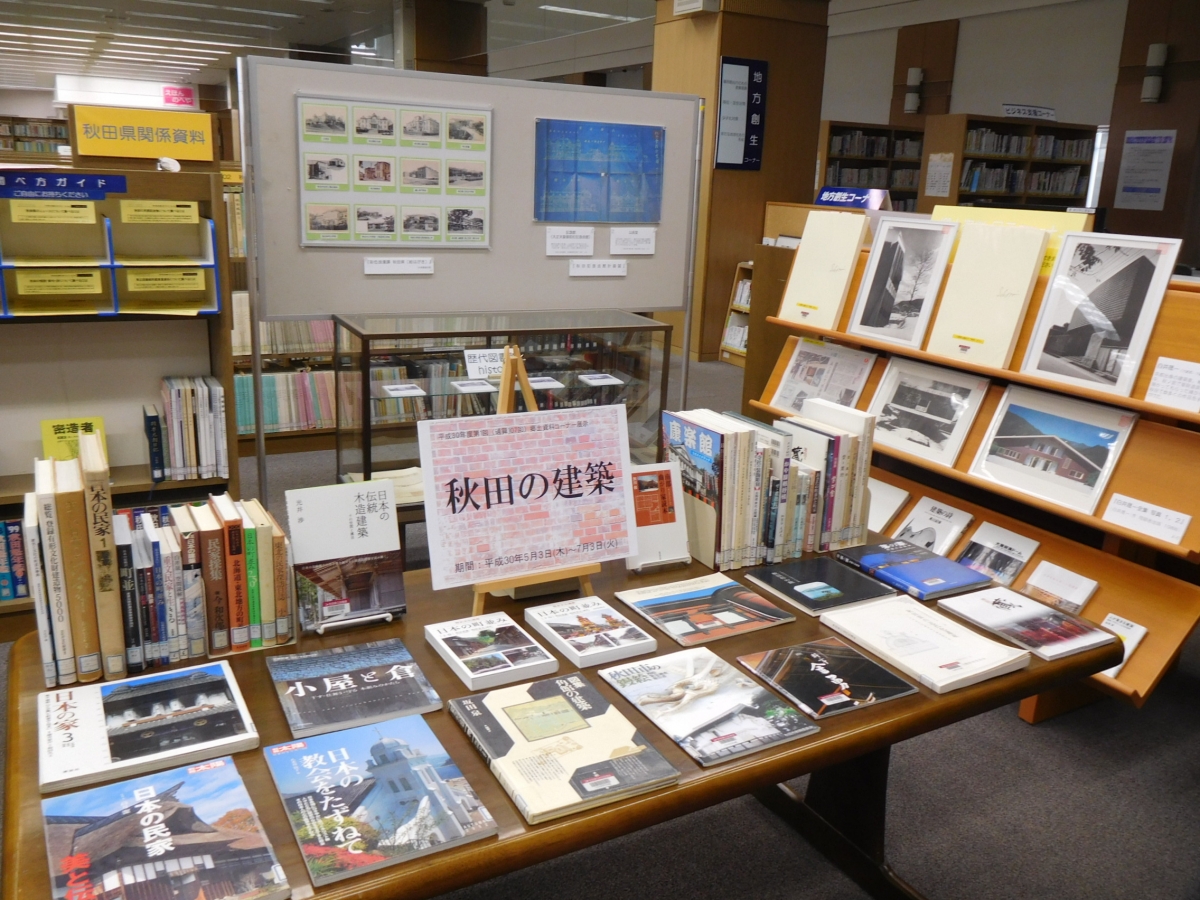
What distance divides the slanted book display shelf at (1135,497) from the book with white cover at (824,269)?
0.22 meters

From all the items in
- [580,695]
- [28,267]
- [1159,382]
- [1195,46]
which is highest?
[1195,46]

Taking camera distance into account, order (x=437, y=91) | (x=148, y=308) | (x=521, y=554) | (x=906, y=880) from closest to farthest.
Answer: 1. (x=521, y=554)
2. (x=906, y=880)
3. (x=148, y=308)
4. (x=437, y=91)

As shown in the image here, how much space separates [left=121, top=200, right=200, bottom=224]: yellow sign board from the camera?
2.61 m

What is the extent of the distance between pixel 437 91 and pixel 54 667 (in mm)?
2232

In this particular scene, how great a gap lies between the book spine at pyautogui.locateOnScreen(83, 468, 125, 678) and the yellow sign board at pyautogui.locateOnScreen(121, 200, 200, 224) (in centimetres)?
161

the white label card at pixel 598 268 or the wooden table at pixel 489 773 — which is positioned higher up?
the white label card at pixel 598 268

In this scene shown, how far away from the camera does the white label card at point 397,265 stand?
9.82 feet

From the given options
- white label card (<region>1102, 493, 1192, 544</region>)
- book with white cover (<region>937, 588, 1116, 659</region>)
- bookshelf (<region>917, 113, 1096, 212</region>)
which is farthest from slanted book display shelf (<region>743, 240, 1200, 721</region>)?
bookshelf (<region>917, 113, 1096, 212</region>)

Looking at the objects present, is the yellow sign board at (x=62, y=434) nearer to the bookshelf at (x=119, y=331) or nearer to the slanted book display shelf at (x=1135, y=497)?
the bookshelf at (x=119, y=331)

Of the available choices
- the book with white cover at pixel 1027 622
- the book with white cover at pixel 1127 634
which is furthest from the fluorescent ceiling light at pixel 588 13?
the book with white cover at pixel 1027 622

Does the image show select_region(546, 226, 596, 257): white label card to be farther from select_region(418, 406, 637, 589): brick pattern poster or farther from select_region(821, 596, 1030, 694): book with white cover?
select_region(821, 596, 1030, 694): book with white cover

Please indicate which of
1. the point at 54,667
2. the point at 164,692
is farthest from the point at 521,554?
the point at 54,667

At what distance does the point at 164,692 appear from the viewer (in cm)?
130

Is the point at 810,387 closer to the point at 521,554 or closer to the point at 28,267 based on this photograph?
the point at 521,554
